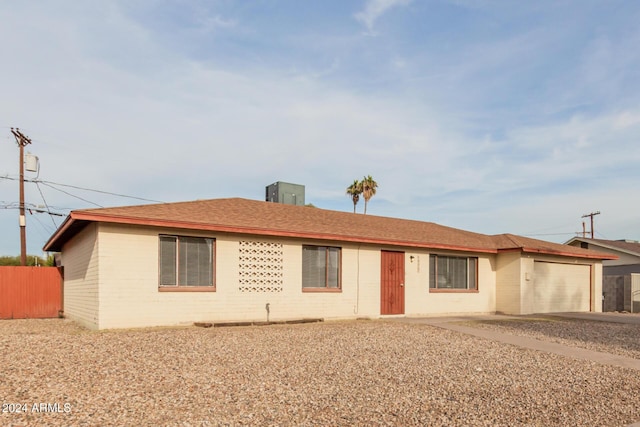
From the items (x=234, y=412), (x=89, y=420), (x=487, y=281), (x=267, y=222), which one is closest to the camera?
(x=89, y=420)

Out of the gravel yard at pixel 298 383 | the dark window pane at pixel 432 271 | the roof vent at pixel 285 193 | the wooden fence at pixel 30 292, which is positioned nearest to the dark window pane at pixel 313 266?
the gravel yard at pixel 298 383

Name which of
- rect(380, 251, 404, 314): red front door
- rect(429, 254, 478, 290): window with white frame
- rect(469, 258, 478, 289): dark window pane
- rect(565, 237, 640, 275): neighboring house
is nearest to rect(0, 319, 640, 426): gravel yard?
rect(380, 251, 404, 314): red front door

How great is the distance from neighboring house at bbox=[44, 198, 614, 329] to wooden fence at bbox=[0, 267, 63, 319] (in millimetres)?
837

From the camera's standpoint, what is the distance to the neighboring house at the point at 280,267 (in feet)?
40.5

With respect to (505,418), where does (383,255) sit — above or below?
above

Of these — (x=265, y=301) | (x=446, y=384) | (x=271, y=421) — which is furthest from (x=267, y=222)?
(x=271, y=421)

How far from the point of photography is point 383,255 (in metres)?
17.0

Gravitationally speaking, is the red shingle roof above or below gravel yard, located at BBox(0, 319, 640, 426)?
above

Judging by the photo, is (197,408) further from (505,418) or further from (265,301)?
(265,301)

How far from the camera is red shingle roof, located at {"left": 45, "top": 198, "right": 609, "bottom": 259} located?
12.6 metres

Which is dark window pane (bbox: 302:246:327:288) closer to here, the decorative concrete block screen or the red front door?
the decorative concrete block screen

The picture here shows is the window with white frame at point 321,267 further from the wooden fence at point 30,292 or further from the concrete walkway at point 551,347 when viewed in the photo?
the wooden fence at point 30,292

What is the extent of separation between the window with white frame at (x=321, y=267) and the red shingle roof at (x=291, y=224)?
641mm

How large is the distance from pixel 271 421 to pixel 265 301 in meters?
9.31
